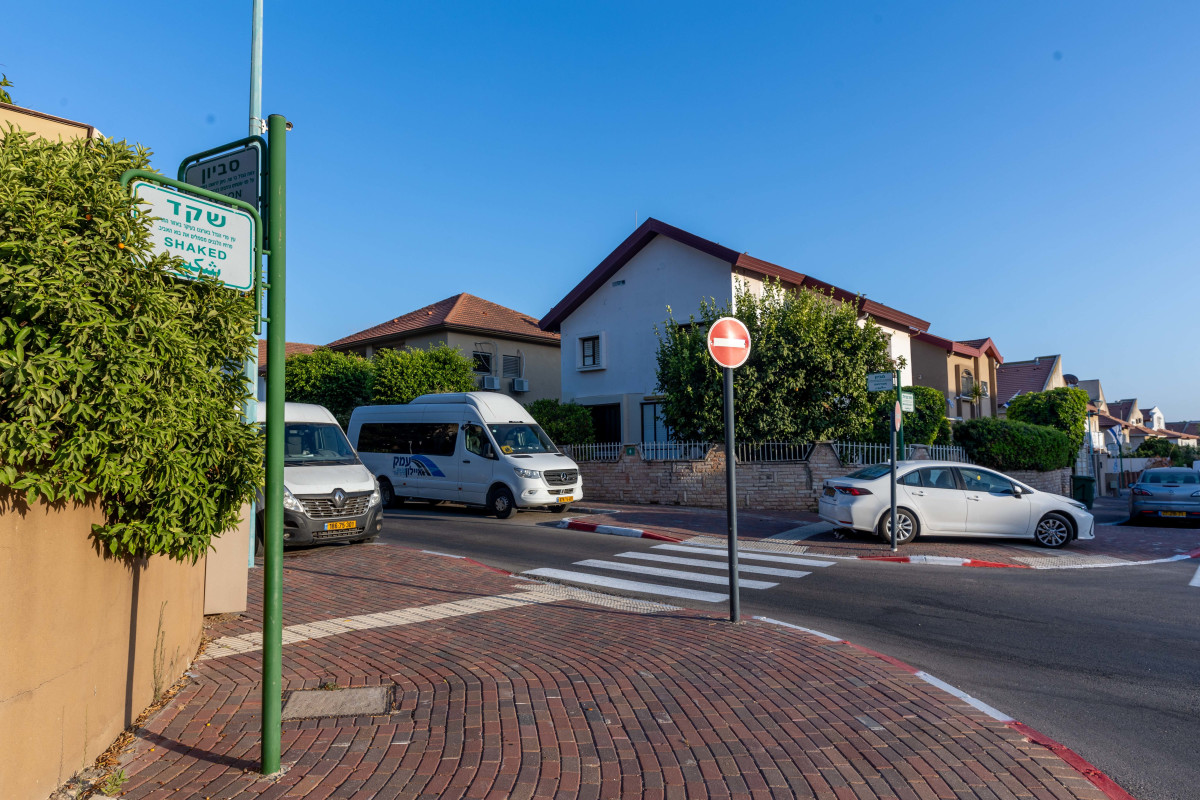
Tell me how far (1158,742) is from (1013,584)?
219 inches

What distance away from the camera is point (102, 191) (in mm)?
3475

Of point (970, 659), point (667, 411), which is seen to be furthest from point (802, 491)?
point (970, 659)

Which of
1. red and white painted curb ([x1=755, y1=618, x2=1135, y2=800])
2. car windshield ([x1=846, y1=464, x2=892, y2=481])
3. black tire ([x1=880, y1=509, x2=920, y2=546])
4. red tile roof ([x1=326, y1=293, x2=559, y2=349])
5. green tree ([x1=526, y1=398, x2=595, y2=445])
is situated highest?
red tile roof ([x1=326, y1=293, x2=559, y2=349])

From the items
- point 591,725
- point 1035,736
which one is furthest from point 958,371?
point 591,725

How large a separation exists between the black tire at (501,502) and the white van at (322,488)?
468cm

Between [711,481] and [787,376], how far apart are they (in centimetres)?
324

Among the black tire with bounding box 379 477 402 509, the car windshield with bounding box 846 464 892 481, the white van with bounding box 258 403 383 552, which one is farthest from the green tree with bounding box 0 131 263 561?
the black tire with bounding box 379 477 402 509

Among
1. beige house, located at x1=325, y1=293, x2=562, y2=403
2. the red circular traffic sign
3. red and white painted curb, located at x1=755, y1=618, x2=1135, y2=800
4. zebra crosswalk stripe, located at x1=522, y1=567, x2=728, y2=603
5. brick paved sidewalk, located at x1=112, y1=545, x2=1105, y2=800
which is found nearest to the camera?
brick paved sidewalk, located at x1=112, y1=545, x2=1105, y2=800

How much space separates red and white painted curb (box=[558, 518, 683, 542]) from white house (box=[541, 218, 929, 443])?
8611 millimetres

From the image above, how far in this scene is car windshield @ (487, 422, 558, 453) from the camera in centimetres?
1694

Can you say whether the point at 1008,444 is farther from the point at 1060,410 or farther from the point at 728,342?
the point at 728,342

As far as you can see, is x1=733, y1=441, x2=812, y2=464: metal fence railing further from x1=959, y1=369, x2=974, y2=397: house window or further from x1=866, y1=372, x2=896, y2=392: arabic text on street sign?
x1=959, y1=369, x2=974, y2=397: house window

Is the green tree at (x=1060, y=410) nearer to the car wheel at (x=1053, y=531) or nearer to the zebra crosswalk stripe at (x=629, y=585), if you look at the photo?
the car wheel at (x=1053, y=531)

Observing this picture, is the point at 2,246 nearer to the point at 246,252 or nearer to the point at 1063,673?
the point at 246,252
